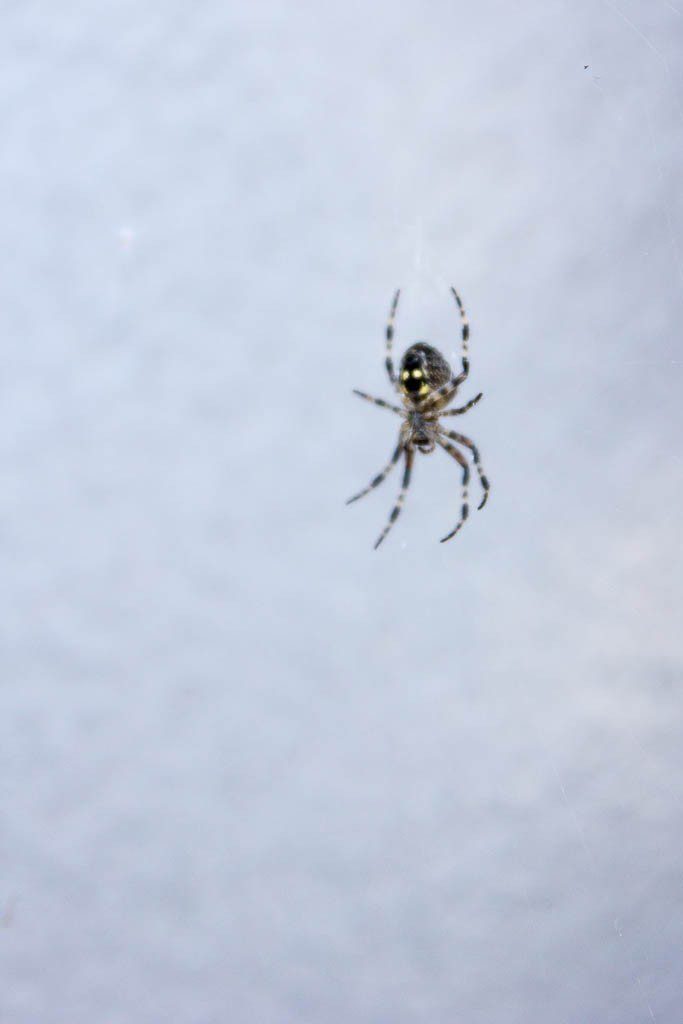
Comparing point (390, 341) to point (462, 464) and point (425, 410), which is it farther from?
point (462, 464)

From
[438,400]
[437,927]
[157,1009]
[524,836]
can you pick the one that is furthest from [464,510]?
[157,1009]

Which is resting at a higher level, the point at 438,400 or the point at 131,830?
the point at 131,830

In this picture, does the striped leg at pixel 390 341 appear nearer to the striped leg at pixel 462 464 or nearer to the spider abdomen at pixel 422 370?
the spider abdomen at pixel 422 370

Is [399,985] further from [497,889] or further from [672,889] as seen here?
[672,889]

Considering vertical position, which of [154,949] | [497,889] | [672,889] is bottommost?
[672,889]

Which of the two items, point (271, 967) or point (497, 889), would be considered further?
point (271, 967)

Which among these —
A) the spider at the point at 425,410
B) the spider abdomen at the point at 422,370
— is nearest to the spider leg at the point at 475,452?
the spider at the point at 425,410

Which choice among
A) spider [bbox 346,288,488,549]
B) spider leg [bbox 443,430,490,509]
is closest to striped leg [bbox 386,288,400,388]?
spider [bbox 346,288,488,549]

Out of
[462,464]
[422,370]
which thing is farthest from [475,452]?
[422,370]
